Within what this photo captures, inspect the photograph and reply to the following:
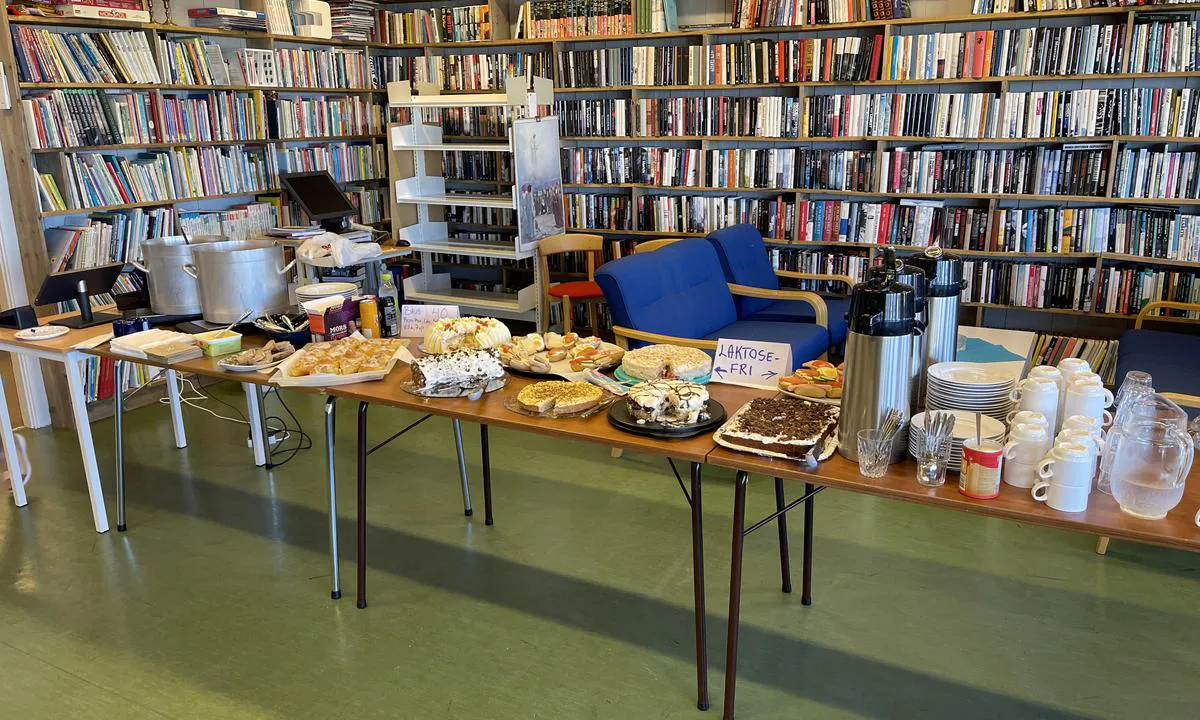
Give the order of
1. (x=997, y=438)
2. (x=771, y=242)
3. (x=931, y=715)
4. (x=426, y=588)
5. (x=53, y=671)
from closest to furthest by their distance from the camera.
Answer: (x=997, y=438)
(x=931, y=715)
(x=53, y=671)
(x=426, y=588)
(x=771, y=242)

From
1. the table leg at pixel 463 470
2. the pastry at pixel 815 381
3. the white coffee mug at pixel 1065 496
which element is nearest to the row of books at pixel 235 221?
the table leg at pixel 463 470

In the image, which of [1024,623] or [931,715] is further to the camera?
[1024,623]

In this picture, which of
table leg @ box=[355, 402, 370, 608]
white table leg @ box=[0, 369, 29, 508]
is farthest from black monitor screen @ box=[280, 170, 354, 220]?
table leg @ box=[355, 402, 370, 608]

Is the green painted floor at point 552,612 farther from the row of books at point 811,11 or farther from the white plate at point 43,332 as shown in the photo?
the row of books at point 811,11

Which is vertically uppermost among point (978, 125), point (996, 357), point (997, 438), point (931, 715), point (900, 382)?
point (978, 125)

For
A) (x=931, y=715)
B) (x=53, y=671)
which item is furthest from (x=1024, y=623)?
(x=53, y=671)

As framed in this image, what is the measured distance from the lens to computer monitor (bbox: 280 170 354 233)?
16.8 feet

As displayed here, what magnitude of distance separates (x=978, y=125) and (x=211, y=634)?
14.7ft

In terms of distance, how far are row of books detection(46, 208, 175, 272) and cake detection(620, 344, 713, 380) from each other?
3070 mm

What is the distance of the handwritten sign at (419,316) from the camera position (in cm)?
303

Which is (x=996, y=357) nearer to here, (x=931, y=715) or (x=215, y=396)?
(x=931, y=715)

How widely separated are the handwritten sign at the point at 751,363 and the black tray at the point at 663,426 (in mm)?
233

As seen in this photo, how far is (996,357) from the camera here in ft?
12.2

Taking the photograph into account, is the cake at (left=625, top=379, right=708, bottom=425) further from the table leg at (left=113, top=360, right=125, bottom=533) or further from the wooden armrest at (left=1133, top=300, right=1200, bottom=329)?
the wooden armrest at (left=1133, top=300, right=1200, bottom=329)
